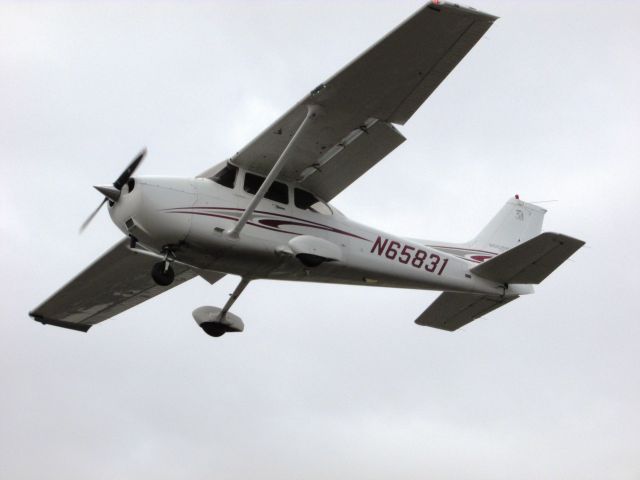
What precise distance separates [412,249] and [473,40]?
4.25 m

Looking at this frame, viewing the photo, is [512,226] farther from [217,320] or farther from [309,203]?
[217,320]

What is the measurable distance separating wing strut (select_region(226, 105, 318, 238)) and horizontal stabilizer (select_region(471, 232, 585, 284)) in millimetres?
4119

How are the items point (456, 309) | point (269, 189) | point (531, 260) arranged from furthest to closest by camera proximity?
point (456, 309)
point (531, 260)
point (269, 189)

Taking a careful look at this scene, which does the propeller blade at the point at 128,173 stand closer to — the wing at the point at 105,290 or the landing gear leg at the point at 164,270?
the landing gear leg at the point at 164,270

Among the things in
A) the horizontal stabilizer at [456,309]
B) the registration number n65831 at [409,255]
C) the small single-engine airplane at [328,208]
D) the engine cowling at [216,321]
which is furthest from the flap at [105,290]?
the horizontal stabilizer at [456,309]

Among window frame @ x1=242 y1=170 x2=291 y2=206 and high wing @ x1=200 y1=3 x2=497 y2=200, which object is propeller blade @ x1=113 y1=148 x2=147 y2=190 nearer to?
high wing @ x1=200 y1=3 x2=497 y2=200

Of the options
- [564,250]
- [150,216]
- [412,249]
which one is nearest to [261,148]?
[150,216]

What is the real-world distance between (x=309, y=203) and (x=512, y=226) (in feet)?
15.8

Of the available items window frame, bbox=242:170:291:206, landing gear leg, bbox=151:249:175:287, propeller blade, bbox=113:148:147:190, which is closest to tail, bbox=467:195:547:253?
window frame, bbox=242:170:291:206

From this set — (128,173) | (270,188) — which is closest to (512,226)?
(270,188)

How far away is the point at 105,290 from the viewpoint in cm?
2020

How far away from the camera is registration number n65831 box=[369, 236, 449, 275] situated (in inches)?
691

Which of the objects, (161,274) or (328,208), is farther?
(328,208)

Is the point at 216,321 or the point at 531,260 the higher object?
the point at 531,260
